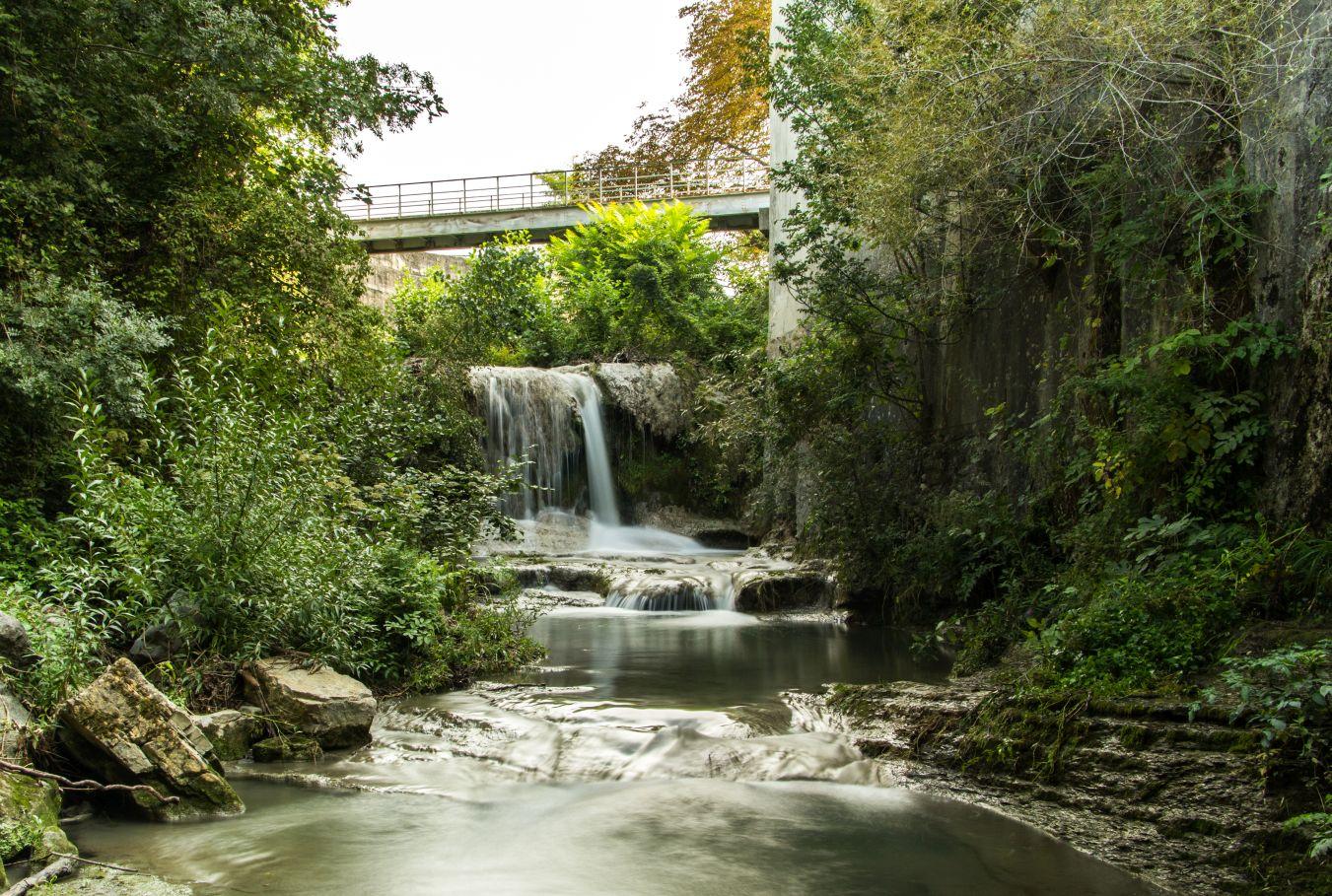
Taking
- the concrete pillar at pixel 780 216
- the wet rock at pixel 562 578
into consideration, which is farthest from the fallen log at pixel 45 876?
the concrete pillar at pixel 780 216

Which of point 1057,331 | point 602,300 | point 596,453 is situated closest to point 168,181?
point 1057,331

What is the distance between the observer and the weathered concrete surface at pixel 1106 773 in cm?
388

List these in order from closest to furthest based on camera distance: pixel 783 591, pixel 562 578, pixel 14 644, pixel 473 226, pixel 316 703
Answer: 1. pixel 14 644
2. pixel 316 703
3. pixel 783 591
4. pixel 562 578
5. pixel 473 226

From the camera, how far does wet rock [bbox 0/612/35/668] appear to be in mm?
5020

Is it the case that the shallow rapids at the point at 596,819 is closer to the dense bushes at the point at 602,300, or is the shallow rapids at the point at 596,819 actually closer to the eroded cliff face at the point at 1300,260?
the eroded cliff face at the point at 1300,260

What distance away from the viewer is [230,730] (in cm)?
559

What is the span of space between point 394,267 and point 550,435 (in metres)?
15.0

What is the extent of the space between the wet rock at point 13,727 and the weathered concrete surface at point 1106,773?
4.38m

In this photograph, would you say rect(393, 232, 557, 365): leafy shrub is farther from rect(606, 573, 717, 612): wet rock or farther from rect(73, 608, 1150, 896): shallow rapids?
rect(73, 608, 1150, 896): shallow rapids

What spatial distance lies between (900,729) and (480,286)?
15966 mm

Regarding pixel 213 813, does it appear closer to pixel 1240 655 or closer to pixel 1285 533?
pixel 1240 655

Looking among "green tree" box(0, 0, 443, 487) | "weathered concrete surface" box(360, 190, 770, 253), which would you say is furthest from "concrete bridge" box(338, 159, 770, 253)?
"green tree" box(0, 0, 443, 487)

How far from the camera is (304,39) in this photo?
1127cm

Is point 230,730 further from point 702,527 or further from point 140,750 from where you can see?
point 702,527
